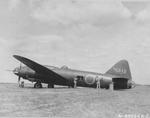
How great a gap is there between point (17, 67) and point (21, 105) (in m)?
15.1

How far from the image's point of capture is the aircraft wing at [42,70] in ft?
86.1

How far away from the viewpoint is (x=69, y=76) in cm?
2884

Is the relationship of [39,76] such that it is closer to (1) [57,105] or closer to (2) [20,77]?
(2) [20,77]

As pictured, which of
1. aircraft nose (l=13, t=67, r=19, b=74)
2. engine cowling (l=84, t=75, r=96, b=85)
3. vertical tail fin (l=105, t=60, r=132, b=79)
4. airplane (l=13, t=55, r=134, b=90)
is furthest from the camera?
vertical tail fin (l=105, t=60, r=132, b=79)

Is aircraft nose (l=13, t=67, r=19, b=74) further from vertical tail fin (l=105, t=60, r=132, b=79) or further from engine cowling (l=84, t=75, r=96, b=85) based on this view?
vertical tail fin (l=105, t=60, r=132, b=79)

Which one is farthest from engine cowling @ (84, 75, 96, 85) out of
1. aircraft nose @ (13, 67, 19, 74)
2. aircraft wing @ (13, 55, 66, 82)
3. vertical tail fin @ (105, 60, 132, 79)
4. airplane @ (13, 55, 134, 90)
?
aircraft nose @ (13, 67, 19, 74)

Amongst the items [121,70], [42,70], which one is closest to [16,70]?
[42,70]

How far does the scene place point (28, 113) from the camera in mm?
12633

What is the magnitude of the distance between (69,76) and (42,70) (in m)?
3.25

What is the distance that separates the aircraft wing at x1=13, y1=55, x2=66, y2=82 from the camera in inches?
1033

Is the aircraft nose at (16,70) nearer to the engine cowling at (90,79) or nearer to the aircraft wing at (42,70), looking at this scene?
the aircraft wing at (42,70)

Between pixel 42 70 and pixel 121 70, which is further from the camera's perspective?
pixel 121 70

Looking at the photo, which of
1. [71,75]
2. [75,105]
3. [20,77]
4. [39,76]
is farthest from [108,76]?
[75,105]

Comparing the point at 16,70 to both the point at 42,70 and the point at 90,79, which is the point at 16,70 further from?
the point at 90,79
